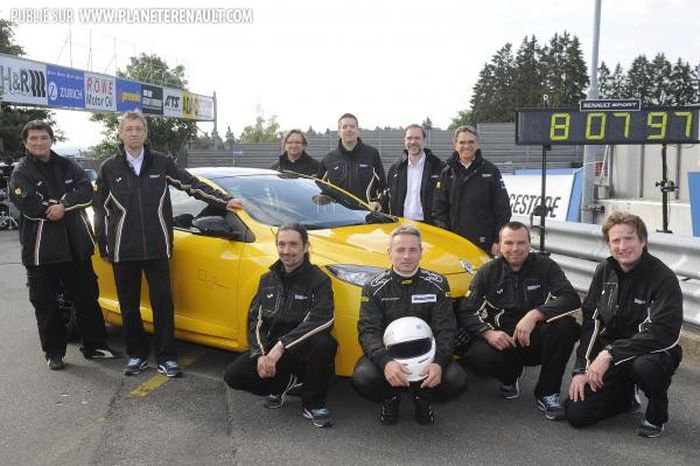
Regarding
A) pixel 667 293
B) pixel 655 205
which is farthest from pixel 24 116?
pixel 667 293

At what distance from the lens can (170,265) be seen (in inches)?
197

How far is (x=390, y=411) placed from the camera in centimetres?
388

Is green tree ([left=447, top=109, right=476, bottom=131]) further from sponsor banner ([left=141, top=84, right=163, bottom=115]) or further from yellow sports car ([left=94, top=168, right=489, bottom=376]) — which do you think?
yellow sports car ([left=94, top=168, right=489, bottom=376])

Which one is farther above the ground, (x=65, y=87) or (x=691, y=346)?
(x=65, y=87)

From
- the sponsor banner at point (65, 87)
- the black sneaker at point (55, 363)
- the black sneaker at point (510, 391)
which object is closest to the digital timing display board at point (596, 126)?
the black sneaker at point (510, 391)

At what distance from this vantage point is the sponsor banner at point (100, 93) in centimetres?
2414

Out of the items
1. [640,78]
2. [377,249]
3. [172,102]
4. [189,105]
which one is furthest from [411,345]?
[640,78]

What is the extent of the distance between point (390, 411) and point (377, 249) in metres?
1.03

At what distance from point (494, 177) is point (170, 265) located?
2639 mm

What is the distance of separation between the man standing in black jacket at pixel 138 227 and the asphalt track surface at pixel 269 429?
0.33 m

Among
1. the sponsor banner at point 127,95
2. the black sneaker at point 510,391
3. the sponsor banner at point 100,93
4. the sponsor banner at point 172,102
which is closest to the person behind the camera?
the black sneaker at point 510,391

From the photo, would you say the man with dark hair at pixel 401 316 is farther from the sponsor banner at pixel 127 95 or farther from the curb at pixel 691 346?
the sponsor banner at pixel 127 95

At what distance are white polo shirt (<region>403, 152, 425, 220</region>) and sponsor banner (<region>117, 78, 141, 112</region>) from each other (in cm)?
2274

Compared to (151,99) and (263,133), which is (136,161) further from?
(263,133)
